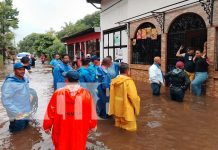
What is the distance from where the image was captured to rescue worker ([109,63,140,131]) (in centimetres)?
632

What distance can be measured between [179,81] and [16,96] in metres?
5.25

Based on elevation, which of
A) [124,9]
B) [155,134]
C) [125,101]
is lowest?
[155,134]

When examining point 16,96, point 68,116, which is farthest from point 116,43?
point 68,116

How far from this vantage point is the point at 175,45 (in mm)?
12766

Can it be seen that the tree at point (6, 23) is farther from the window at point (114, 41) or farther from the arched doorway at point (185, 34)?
the arched doorway at point (185, 34)

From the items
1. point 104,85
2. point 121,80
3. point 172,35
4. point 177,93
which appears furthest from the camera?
point 172,35

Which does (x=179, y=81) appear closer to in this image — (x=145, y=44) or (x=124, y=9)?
(x=145, y=44)

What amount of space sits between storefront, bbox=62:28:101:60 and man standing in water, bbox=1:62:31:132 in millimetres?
16966

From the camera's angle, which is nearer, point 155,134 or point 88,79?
point 155,134

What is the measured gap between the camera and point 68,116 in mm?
4129

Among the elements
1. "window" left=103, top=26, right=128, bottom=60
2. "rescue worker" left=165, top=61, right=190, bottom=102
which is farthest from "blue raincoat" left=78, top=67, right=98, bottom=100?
"window" left=103, top=26, right=128, bottom=60

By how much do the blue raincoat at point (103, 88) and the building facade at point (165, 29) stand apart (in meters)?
4.39

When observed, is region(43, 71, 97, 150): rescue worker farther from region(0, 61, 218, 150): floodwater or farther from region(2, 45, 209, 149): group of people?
region(0, 61, 218, 150): floodwater

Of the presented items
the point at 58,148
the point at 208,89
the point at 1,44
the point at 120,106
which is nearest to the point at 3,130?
the point at 120,106
